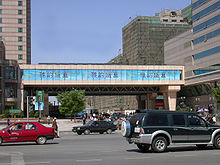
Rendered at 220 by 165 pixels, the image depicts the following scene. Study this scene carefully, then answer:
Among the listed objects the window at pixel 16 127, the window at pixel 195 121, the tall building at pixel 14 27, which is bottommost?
the window at pixel 16 127

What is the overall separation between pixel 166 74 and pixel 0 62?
3588cm

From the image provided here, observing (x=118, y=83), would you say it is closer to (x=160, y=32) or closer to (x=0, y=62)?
(x=0, y=62)

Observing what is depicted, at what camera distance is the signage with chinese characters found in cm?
7400

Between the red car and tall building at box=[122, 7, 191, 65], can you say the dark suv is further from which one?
tall building at box=[122, 7, 191, 65]

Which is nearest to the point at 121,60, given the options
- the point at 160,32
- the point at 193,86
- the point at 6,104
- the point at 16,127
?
the point at 160,32

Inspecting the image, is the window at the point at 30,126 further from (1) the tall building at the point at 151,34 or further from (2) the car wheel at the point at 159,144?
(1) the tall building at the point at 151,34

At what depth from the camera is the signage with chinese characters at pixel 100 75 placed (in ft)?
243

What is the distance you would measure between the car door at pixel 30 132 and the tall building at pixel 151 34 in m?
104

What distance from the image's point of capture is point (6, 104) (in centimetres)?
6706

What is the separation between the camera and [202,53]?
246 ft

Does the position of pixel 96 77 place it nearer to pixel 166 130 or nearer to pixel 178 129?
pixel 178 129

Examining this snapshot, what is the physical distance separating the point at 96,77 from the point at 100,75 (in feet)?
3.18

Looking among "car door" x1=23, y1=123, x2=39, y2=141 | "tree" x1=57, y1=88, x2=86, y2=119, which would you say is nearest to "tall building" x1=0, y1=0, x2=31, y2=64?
"tree" x1=57, y1=88, x2=86, y2=119

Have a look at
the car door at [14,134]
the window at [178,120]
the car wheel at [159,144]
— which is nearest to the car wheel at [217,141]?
the window at [178,120]
